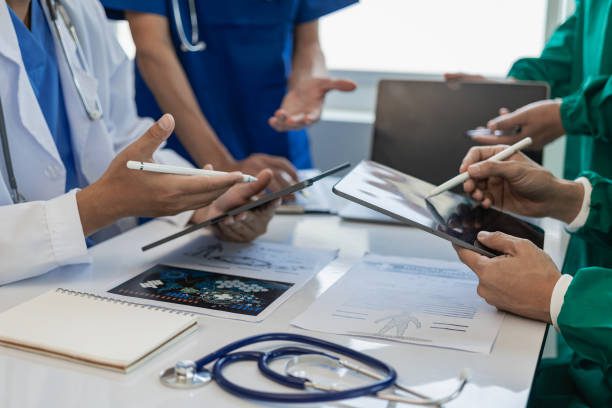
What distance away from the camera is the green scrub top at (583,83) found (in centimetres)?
145

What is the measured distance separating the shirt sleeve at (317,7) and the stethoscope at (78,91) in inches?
29.7

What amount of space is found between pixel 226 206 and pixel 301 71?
744mm

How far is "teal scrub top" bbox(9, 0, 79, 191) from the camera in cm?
125

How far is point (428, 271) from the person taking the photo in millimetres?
1174

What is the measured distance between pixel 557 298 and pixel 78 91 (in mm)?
896

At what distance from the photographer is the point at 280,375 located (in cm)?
74

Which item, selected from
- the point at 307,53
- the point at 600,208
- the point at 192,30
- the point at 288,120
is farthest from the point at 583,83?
the point at 192,30

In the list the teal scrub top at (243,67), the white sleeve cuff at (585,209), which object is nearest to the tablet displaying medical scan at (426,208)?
the white sleeve cuff at (585,209)

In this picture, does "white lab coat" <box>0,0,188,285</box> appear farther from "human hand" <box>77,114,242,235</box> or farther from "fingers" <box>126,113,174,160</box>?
"fingers" <box>126,113,174,160</box>

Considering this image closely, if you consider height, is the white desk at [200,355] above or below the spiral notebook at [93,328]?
below

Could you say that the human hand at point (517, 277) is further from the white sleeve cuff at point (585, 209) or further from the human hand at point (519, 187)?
the white sleeve cuff at point (585, 209)

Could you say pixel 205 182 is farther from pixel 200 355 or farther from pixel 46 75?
pixel 46 75

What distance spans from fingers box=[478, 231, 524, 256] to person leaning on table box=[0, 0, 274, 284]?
0.36 m

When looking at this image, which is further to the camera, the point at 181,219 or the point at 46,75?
the point at 181,219
